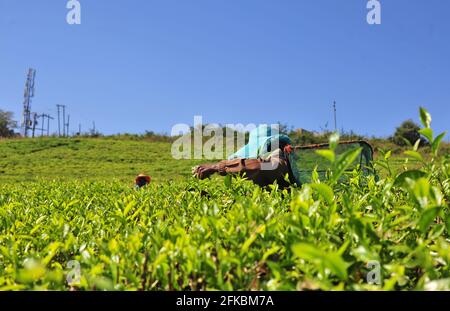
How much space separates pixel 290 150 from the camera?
168 inches

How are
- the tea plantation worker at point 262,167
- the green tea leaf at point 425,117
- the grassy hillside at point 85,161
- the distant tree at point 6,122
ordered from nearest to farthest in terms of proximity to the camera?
the green tea leaf at point 425,117, the tea plantation worker at point 262,167, the grassy hillside at point 85,161, the distant tree at point 6,122

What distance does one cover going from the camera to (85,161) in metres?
27.6

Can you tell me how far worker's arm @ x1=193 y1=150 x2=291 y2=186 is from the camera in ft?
11.3

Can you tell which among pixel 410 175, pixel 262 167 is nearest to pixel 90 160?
pixel 262 167

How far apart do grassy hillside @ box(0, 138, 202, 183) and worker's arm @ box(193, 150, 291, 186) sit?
15949 millimetres

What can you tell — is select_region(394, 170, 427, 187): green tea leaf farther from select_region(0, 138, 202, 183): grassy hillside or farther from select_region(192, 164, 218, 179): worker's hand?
select_region(0, 138, 202, 183): grassy hillside

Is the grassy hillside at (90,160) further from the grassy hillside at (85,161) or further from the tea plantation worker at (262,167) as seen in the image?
the tea plantation worker at (262,167)

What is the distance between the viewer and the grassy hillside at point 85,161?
21719 millimetres

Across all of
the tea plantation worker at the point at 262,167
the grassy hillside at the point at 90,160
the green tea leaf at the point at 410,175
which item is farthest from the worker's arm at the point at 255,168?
the grassy hillside at the point at 90,160

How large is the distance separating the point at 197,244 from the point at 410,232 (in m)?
0.69

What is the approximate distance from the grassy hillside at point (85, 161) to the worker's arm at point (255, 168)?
15.9m

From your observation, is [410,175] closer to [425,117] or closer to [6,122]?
[425,117]
